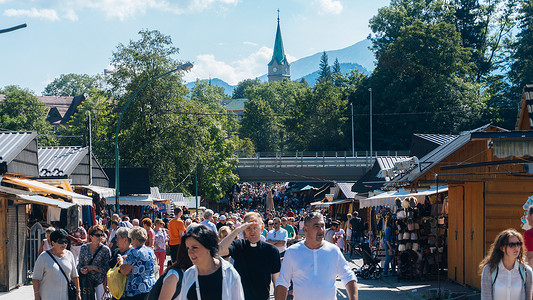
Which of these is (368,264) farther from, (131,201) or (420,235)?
(131,201)

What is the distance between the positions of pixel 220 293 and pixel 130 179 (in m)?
29.5

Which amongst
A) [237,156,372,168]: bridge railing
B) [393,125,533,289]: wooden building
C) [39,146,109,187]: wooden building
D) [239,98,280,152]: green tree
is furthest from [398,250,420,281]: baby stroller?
[239,98,280,152]: green tree

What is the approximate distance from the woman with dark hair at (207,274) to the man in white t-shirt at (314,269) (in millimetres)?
1578

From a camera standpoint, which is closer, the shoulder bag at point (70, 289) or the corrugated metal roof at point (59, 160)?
the shoulder bag at point (70, 289)

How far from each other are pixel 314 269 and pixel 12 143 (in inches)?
546

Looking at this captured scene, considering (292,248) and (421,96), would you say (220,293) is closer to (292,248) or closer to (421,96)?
(292,248)

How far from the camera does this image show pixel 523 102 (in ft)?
50.5

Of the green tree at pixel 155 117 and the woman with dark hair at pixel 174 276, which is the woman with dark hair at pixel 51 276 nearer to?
the woman with dark hair at pixel 174 276

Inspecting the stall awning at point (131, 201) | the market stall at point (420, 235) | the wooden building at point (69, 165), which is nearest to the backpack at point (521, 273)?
the market stall at point (420, 235)

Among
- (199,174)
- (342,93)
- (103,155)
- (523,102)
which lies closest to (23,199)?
(523,102)

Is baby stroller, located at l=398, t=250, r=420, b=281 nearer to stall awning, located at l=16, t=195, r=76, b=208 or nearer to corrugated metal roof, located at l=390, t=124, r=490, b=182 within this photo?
corrugated metal roof, located at l=390, t=124, r=490, b=182

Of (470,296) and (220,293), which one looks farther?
(470,296)

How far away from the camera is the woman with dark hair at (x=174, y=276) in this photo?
592cm

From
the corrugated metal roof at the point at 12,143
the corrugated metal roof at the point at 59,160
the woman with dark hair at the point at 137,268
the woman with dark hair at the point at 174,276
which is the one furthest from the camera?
the corrugated metal roof at the point at 59,160
